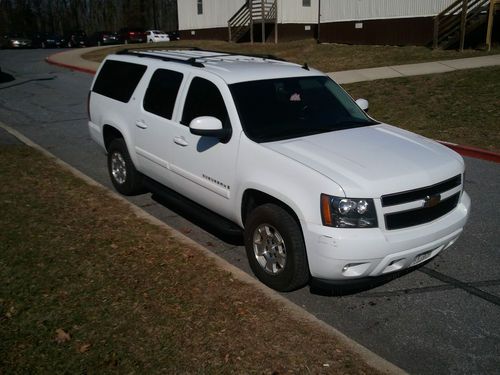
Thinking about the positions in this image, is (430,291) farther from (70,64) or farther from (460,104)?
(70,64)

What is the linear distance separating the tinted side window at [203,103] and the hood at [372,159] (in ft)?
2.48

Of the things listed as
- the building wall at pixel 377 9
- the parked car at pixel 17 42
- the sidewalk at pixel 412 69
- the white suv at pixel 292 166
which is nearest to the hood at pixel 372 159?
the white suv at pixel 292 166

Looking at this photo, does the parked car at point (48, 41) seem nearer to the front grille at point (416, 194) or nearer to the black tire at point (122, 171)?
the black tire at point (122, 171)

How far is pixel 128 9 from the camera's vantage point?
7412cm

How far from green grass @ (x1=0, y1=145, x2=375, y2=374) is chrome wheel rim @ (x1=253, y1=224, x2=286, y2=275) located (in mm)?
269

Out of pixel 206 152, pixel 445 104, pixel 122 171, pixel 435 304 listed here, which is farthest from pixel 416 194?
pixel 445 104

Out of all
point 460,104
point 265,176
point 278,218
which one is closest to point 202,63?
point 265,176

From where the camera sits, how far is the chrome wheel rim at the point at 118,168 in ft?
21.4

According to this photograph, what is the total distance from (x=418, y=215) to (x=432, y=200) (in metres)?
0.17

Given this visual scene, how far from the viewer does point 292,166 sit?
395 cm

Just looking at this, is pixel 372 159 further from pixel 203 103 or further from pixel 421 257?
pixel 203 103

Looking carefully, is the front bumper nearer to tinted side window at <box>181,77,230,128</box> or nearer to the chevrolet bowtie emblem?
the chevrolet bowtie emblem

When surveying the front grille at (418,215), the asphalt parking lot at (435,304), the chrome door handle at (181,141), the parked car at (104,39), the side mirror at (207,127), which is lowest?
the asphalt parking lot at (435,304)

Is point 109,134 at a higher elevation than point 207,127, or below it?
below
